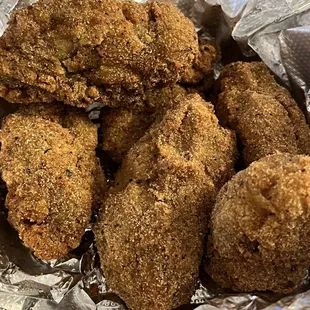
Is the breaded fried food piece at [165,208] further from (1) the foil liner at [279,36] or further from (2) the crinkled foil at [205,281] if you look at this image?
(1) the foil liner at [279,36]

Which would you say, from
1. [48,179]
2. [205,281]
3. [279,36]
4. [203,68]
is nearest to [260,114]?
[203,68]

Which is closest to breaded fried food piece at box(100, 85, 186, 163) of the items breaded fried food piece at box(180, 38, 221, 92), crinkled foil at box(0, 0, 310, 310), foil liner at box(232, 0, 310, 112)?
breaded fried food piece at box(180, 38, 221, 92)

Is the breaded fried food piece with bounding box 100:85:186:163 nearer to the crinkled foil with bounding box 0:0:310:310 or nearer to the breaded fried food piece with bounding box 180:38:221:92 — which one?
the breaded fried food piece with bounding box 180:38:221:92

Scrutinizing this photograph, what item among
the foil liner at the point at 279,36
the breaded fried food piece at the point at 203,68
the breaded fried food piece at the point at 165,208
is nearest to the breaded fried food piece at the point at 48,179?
the breaded fried food piece at the point at 165,208

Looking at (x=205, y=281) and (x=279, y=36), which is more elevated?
(x=279, y=36)

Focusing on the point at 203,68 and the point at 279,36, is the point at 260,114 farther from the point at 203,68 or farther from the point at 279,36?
the point at 279,36
